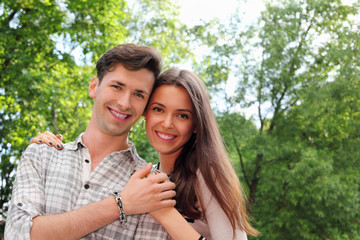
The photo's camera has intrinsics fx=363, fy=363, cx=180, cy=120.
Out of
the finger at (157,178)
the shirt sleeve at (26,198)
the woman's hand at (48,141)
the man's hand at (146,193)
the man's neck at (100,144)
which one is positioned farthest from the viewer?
the man's neck at (100,144)

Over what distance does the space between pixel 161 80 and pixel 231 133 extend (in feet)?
31.9

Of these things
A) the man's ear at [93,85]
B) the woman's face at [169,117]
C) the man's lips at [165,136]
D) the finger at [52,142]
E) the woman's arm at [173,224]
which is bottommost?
the woman's arm at [173,224]

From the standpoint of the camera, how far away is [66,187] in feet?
6.99

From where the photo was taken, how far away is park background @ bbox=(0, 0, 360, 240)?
9781 mm

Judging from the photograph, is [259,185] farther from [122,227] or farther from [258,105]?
[122,227]

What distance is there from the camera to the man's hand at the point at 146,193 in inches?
80.7

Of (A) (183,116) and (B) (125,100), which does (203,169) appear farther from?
(B) (125,100)

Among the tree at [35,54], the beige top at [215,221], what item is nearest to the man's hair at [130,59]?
the beige top at [215,221]

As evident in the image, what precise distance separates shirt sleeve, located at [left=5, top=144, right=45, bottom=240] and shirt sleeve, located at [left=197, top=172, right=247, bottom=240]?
1.07 m

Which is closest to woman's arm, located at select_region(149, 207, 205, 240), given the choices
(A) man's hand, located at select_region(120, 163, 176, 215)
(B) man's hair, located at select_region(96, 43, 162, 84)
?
(A) man's hand, located at select_region(120, 163, 176, 215)

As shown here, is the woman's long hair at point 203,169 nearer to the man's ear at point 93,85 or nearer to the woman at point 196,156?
the woman at point 196,156

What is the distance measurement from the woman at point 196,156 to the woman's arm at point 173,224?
11.1 inches

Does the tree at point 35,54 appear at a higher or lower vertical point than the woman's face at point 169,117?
higher

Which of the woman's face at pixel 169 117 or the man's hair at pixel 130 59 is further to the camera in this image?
the woman's face at pixel 169 117
